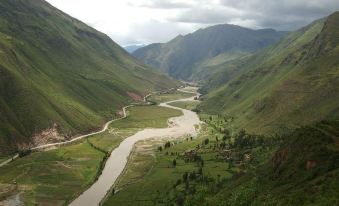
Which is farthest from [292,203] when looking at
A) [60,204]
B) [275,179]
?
[60,204]

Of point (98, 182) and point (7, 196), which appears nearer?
point (7, 196)

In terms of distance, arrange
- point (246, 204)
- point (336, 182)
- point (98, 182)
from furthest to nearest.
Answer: point (98, 182) < point (246, 204) < point (336, 182)

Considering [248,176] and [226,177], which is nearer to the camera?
[248,176]

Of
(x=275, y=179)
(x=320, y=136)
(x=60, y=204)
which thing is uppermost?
(x=320, y=136)

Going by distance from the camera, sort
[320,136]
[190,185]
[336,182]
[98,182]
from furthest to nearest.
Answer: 1. [98,182]
2. [190,185]
3. [320,136]
4. [336,182]

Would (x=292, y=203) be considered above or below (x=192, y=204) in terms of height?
above

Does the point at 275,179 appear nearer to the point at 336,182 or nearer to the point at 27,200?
the point at 336,182

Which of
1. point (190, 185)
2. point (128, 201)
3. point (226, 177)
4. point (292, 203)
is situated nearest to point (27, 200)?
point (128, 201)

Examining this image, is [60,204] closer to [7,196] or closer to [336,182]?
[7,196]

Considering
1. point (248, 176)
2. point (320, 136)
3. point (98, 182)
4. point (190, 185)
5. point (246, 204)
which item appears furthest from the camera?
point (98, 182)
